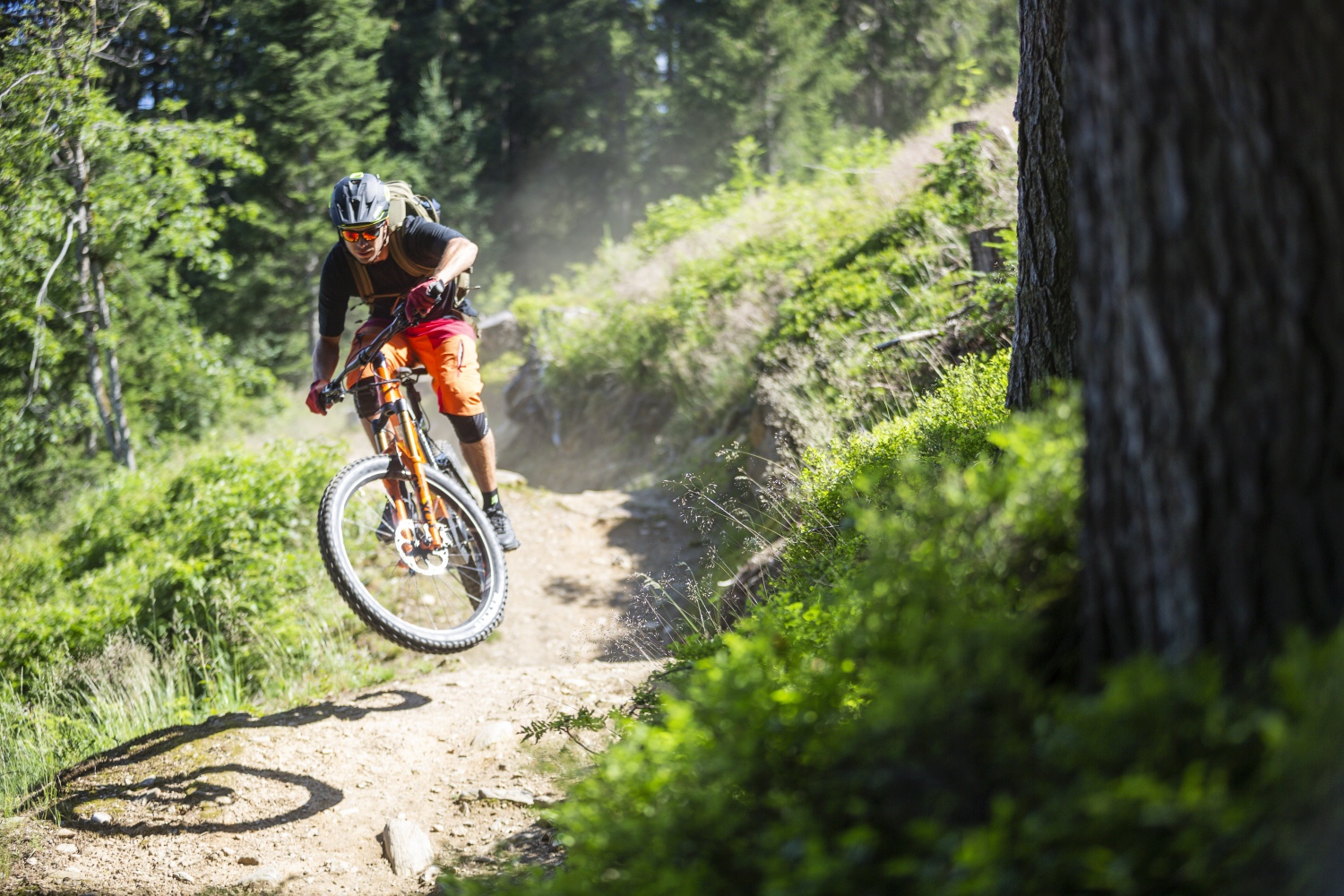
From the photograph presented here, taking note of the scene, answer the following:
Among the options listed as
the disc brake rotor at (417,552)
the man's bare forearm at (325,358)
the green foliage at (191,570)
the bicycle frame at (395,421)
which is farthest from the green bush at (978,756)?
the green foliage at (191,570)

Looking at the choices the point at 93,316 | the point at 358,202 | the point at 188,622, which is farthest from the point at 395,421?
the point at 93,316

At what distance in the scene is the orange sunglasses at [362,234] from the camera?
4.70 m

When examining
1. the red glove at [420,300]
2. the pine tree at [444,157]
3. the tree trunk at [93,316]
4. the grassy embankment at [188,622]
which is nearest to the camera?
the red glove at [420,300]

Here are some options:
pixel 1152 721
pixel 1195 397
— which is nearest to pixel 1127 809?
pixel 1152 721

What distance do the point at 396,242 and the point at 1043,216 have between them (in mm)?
3355

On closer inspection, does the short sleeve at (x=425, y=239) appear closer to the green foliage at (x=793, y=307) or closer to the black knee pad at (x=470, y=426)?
the black knee pad at (x=470, y=426)

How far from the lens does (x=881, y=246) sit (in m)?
8.19

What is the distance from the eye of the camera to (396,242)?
16.6 feet

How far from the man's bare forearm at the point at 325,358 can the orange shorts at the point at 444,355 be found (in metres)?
0.15

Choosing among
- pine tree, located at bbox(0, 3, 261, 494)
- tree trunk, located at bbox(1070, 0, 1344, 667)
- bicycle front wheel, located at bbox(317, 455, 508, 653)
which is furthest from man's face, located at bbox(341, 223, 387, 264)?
pine tree, located at bbox(0, 3, 261, 494)

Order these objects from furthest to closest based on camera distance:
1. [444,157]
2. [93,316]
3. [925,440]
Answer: [444,157] → [93,316] → [925,440]

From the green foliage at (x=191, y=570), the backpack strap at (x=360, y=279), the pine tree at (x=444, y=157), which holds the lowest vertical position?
the green foliage at (x=191, y=570)

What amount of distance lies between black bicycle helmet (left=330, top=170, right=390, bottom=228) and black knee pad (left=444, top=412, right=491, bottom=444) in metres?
1.17

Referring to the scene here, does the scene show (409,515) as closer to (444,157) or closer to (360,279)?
(360,279)
